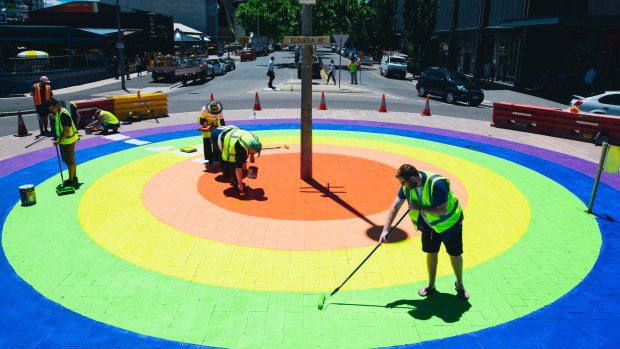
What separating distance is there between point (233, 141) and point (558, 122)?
14.2 meters

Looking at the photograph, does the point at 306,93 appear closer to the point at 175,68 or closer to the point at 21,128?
the point at 21,128

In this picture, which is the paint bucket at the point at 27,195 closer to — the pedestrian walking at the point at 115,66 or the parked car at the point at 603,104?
the parked car at the point at 603,104

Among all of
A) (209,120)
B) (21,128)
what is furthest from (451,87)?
(21,128)

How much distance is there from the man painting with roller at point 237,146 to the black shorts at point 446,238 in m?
4.41

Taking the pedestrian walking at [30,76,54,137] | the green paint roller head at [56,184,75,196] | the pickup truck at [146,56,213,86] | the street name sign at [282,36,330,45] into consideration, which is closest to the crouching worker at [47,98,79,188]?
the green paint roller head at [56,184,75,196]

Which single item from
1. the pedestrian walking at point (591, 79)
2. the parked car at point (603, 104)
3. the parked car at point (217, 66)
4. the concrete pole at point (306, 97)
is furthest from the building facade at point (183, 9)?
the concrete pole at point (306, 97)

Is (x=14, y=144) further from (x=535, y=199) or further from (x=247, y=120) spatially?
(x=535, y=199)

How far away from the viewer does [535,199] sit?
34.6ft

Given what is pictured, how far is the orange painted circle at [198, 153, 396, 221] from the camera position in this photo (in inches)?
376

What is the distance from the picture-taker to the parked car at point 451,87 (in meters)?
26.9

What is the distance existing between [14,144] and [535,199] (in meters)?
16.2

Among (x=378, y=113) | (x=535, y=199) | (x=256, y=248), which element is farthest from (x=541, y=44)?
(x=256, y=248)

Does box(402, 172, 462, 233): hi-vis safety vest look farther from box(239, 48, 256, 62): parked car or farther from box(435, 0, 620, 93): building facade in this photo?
box(239, 48, 256, 62): parked car

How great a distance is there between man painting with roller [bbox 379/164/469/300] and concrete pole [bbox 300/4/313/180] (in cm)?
537
